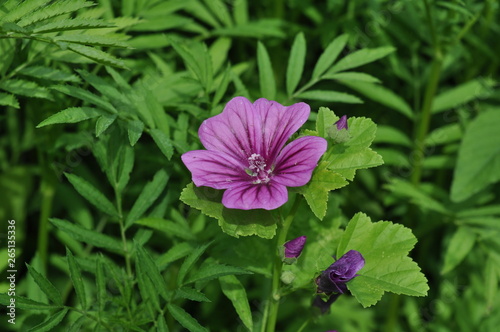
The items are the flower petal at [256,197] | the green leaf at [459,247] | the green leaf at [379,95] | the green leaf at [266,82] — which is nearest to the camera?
the flower petal at [256,197]

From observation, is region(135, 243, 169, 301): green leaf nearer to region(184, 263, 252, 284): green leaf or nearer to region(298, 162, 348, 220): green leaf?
region(184, 263, 252, 284): green leaf

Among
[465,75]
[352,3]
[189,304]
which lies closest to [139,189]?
[189,304]

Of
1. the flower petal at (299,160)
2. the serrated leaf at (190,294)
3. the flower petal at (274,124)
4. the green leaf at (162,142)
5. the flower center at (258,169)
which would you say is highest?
the green leaf at (162,142)

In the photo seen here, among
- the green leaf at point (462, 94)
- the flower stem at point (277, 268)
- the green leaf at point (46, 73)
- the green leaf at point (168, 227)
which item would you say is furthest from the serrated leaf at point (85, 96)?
the green leaf at point (462, 94)

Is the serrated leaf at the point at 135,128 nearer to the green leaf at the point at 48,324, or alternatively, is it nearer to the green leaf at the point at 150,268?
the green leaf at the point at 150,268

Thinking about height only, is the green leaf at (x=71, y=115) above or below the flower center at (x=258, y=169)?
above

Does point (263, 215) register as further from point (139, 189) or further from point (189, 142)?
point (139, 189)
